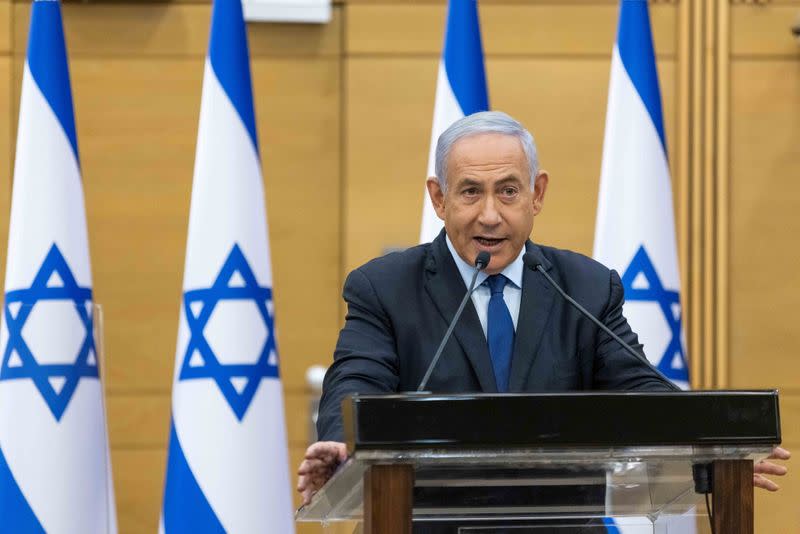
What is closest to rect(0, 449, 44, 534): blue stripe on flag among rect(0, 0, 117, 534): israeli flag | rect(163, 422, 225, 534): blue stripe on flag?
rect(0, 0, 117, 534): israeli flag

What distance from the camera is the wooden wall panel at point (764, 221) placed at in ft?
16.8

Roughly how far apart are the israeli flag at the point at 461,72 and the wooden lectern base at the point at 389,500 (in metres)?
2.53

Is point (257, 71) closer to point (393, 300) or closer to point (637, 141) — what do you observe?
point (637, 141)

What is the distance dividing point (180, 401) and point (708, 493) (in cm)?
227

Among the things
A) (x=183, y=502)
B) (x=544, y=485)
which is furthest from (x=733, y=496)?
(x=183, y=502)

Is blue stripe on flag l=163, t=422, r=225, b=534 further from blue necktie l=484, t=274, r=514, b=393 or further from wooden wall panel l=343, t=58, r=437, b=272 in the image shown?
blue necktie l=484, t=274, r=514, b=393

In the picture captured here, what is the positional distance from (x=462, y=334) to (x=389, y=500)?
64 cm

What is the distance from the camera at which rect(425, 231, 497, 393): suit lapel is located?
235 cm

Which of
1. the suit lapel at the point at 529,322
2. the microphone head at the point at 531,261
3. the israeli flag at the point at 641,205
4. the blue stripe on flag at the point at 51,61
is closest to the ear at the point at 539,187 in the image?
the suit lapel at the point at 529,322

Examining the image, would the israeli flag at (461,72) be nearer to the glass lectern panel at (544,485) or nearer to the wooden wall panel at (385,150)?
the wooden wall panel at (385,150)

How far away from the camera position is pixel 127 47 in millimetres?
5117

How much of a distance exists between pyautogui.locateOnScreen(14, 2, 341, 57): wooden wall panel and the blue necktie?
2.90m

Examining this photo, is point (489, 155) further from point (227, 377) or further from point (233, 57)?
point (233, 57)

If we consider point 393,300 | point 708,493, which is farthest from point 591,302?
point 708,493
